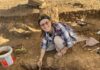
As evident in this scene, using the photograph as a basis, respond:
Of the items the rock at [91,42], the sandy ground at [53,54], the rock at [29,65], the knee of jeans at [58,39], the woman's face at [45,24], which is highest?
the woman's face at [45,24]

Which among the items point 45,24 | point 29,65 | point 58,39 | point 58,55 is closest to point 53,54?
point 58,55

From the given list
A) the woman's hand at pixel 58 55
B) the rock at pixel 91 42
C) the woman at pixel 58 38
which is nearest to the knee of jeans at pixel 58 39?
the woman at pixel 58 38

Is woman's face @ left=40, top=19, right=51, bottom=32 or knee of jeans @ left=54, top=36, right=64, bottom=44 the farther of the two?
knee of jeans @ left=54, top=36, right=64, bottom=44

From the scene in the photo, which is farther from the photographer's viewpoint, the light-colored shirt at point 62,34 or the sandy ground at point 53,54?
the light-colored shirt at point 62,34

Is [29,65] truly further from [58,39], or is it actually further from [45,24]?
[45,24]

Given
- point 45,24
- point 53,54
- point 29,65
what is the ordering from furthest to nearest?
point 53,54, point 29,65, point 45,24

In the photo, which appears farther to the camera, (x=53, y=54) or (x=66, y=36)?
(x=53, y=54)

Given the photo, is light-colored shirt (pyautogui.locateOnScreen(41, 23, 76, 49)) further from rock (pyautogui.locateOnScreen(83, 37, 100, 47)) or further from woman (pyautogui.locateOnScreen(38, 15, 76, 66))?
rock (pyautogui.locateOnScreen(83, 37, 100, 47))

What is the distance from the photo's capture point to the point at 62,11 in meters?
4.98

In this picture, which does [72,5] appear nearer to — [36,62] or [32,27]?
[32,27]

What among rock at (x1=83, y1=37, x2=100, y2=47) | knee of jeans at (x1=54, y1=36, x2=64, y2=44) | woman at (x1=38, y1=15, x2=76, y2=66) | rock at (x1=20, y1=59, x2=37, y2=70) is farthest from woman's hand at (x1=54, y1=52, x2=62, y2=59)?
rock at (x1=83, y1=37, x2=100, y2=47)

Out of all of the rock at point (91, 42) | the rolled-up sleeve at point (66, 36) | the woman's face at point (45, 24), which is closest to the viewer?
the woman's face at point (45, 24)

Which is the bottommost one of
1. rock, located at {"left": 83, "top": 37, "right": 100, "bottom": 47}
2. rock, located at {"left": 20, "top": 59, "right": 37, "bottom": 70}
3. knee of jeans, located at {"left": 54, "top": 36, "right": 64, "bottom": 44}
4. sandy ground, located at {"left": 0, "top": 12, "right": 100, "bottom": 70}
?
rock, located at {"left": 20, "top": 59, "right": 37, "bottom": 70}

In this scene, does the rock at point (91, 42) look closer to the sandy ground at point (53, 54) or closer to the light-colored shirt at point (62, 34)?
the sandy ground at point (53, 54)
